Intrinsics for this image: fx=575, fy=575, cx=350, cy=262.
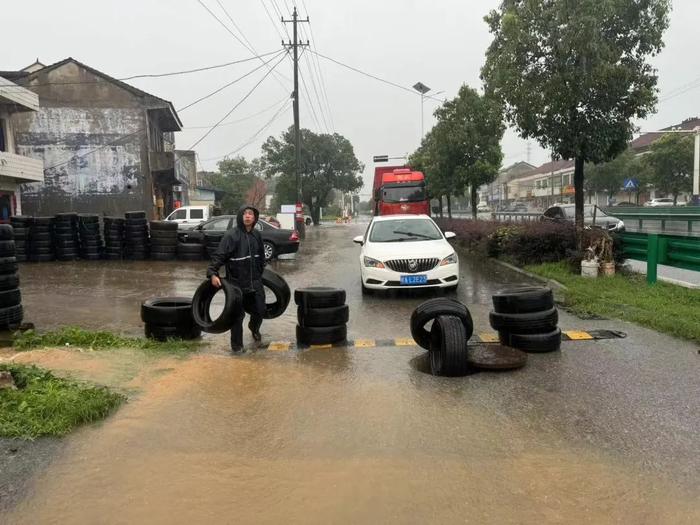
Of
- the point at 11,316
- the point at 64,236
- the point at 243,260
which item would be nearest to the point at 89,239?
the point at 64,236

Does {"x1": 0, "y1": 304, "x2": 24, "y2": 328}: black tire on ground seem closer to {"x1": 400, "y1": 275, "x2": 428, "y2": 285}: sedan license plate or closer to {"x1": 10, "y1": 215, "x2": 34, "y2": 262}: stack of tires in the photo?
{"x1": 400, "y1": 275, "x2": 428, "y2": 285}: sedan license plate

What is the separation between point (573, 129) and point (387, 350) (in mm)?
8408

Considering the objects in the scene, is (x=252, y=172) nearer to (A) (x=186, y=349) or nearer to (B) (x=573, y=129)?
(B) (x=573, y=129)

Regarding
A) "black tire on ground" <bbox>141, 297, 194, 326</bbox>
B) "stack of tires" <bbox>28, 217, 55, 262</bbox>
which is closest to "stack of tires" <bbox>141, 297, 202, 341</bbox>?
"black tire on ground" <bbox>141, 297, 194, 326</bbox>

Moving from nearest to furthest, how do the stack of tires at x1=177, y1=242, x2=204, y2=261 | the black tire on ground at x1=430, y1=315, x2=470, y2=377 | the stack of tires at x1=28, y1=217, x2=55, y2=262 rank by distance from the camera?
the black tire on ground at x1=430, y1=315, x2=470, y2=377 → the stack of tires at x1=28, y1=217, x2=55, y2=262 → the stack of tires at x1=177, y1=242, x2=204, y2=261

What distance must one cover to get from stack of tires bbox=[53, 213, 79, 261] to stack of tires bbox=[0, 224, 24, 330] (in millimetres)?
10040

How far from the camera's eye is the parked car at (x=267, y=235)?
1709 centimetres

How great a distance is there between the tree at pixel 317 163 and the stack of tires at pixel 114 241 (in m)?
41.9

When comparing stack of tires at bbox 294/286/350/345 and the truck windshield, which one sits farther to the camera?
the truck windshield

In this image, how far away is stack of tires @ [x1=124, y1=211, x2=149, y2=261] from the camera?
1686 centimetres

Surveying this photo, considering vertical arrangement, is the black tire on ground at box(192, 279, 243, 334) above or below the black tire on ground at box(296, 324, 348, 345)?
above

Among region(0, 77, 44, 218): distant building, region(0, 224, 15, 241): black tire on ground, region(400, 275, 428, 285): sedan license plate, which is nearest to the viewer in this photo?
region(0, 224, 15, 241): black tire on ground

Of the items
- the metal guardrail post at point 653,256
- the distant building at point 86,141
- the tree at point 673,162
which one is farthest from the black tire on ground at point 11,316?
the tree at point 673,162

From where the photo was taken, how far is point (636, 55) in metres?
12.5
